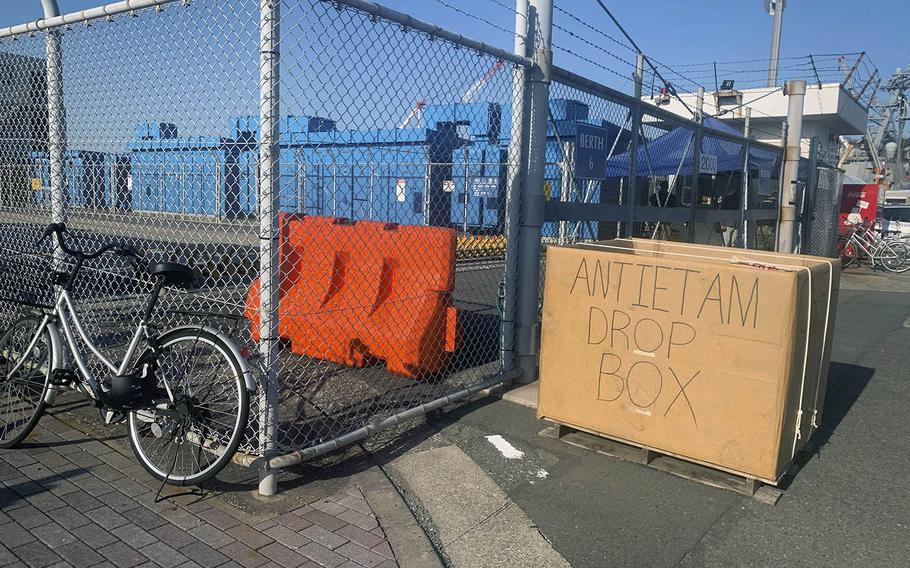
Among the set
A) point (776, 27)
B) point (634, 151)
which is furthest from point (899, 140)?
point (634, 151)

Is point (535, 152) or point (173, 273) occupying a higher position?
point (535, 152)

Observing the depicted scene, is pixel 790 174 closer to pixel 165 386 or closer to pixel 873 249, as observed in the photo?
pixel 873 249

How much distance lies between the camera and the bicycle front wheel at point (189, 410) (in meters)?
3.49

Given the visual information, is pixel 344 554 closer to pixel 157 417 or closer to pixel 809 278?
pixel 157 417

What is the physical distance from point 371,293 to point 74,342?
2404 mm

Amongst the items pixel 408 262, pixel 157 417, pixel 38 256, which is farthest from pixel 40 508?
pixel 408 262

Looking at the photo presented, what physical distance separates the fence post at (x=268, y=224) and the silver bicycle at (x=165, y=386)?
0.48 ft

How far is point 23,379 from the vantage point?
4.21 metres

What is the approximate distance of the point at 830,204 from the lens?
16.0 meters

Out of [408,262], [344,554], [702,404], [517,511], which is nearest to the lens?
[344,554]

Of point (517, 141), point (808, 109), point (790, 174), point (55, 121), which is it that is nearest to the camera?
point (55, 121)

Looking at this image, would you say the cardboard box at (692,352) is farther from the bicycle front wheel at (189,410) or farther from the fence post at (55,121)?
the fence post at (55,121)

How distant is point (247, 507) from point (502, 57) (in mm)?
3486

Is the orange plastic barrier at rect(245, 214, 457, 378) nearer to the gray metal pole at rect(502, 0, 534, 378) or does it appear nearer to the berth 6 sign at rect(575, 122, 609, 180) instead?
the gray metal pole at rect(502, 0, 534, 378)
